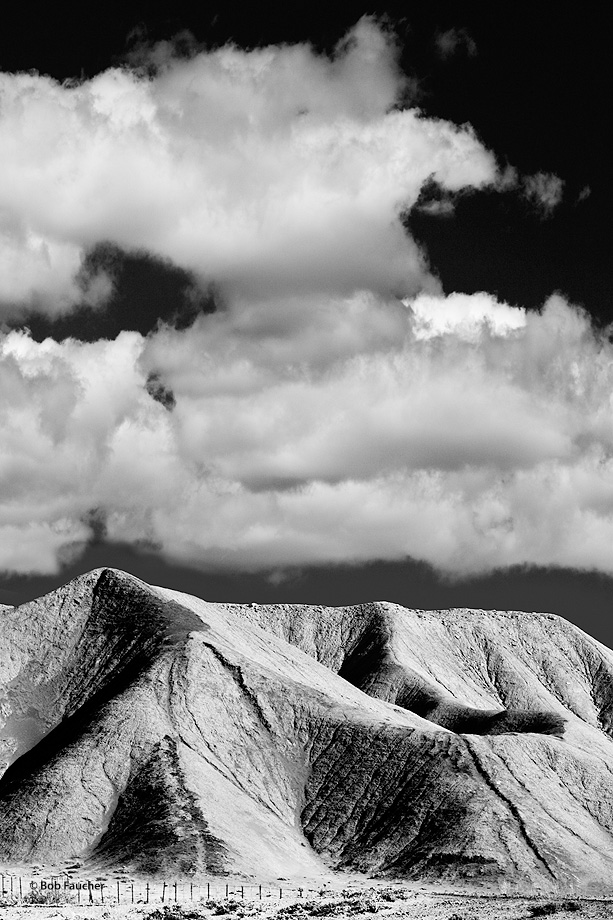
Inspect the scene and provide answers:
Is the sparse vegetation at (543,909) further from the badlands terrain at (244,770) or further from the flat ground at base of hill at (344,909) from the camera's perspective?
the badlands terrain at (244,770)

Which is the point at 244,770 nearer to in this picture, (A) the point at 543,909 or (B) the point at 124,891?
(B) the point at 124,891

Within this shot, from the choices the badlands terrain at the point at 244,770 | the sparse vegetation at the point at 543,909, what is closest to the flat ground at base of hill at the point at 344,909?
the sparse vegetation at the point at 543,909

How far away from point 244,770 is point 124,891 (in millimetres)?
27869

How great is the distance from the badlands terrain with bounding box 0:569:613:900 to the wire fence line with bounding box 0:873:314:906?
8.17 ft

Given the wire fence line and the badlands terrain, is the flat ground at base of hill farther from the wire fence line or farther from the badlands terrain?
the wire fence line

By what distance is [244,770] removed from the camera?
109 metres

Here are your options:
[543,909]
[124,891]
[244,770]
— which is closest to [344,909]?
[543,909]

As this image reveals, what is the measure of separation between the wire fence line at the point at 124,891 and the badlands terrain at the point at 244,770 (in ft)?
8.17

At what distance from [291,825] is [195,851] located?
1624 cm

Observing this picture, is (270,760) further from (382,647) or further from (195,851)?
(382,647)

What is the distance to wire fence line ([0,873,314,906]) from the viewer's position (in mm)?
78188

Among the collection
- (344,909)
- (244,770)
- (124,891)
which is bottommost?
(344,909)

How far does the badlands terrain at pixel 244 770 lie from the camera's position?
9188 cm

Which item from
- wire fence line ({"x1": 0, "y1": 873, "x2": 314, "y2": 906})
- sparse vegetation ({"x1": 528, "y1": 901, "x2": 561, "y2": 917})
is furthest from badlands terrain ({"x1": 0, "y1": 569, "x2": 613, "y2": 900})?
wire fence line ({"x1": 0, "y1": 873, "x2": 314, "y2": 906})
